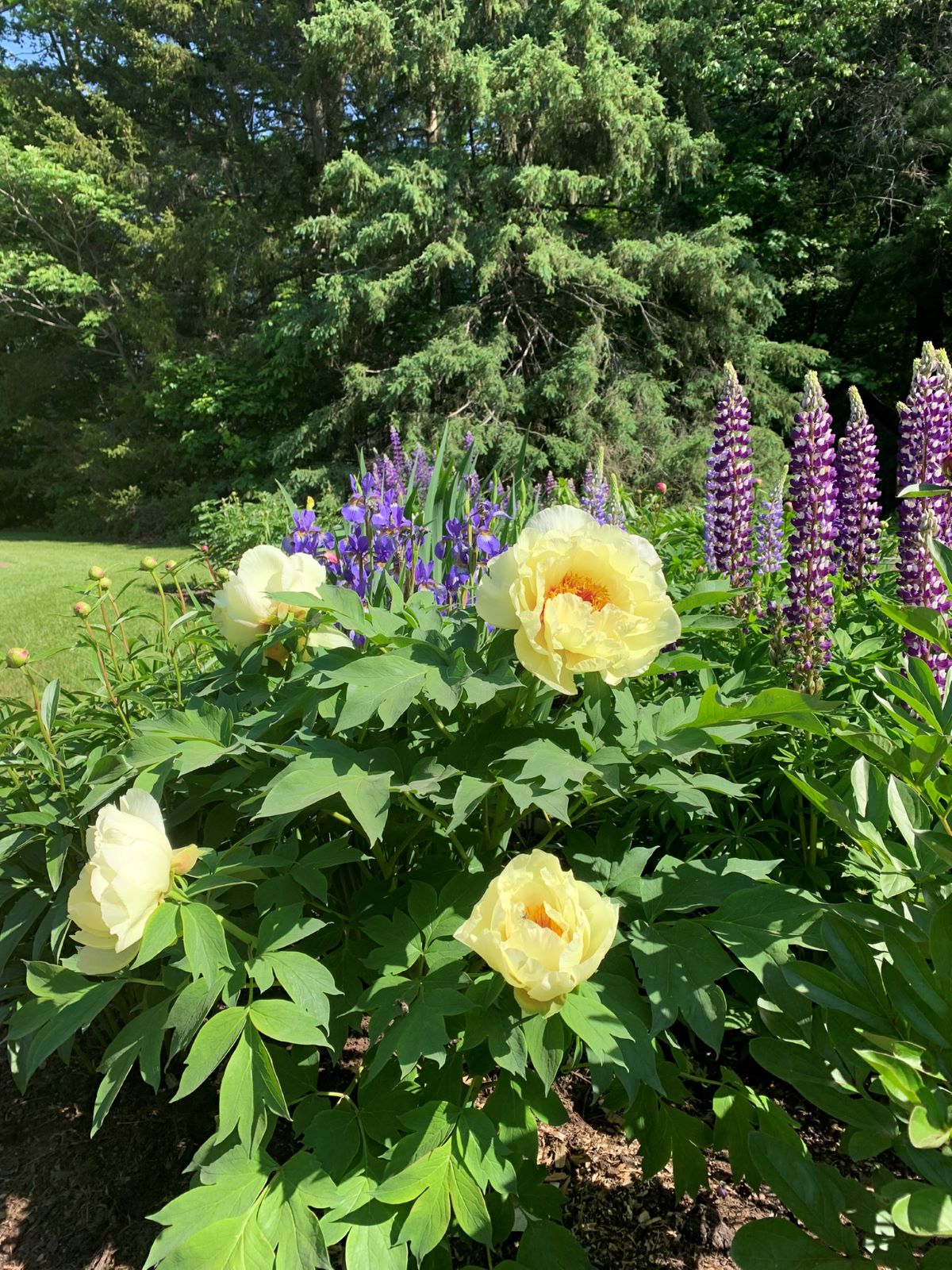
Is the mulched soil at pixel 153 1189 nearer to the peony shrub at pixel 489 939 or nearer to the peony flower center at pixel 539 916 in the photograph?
the peony shrub at pixel 489 939

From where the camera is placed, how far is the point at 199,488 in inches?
637

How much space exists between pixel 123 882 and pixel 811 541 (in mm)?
1852

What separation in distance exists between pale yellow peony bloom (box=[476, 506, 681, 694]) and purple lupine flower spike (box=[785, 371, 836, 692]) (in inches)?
39.9

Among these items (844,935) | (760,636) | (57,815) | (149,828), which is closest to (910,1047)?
(844,935)

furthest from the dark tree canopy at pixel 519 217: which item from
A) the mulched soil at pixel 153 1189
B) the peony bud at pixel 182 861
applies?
the peony bud at pixel 182 861

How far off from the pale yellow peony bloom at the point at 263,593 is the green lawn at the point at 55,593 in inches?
21.0

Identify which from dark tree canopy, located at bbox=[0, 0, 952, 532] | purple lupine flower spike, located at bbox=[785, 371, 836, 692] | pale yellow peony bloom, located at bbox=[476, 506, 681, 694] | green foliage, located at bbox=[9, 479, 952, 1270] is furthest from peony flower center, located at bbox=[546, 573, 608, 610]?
dark tree canopy, located at bbox=[0, 0, 952, 532]

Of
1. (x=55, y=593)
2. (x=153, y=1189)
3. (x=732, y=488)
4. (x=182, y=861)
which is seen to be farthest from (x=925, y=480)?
(x=55, y=593)

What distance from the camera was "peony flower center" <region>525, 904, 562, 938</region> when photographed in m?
0.96

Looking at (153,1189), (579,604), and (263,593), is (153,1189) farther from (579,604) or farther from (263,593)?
(579,604)

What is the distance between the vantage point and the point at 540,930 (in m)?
0.90

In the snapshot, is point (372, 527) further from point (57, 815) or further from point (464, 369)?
point (464, 369)

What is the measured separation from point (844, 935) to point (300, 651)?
0.98 m

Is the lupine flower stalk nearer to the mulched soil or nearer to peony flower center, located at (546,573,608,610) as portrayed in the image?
peony flower center, located at (546,573,608,610)
